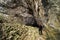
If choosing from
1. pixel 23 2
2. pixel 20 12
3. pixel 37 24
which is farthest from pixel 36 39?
pixel 23 2

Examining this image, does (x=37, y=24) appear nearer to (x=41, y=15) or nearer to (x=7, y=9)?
(x=41, y=15)

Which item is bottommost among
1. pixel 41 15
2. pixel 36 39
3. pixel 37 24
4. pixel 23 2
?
pixel 36 39

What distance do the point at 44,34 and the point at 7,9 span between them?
0.79 m

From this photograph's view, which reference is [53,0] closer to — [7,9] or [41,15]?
[41,15]

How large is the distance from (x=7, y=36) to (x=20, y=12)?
486mm

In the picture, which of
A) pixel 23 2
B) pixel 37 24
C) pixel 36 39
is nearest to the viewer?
pixel 36 39

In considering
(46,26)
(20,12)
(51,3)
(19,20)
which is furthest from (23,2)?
(46,26)

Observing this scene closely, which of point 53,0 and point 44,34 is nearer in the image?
point 44,34

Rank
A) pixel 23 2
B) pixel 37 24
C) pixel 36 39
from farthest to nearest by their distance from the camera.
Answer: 1. pixel 23 2
2. pixel 37 24
3. pixel 36 39

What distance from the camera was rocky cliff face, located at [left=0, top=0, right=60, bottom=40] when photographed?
77.9 inches

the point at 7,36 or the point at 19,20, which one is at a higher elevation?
the point at 19,20

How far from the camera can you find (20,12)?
2.26 metres

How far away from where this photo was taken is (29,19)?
85.5 inches

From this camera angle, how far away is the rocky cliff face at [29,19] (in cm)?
198
